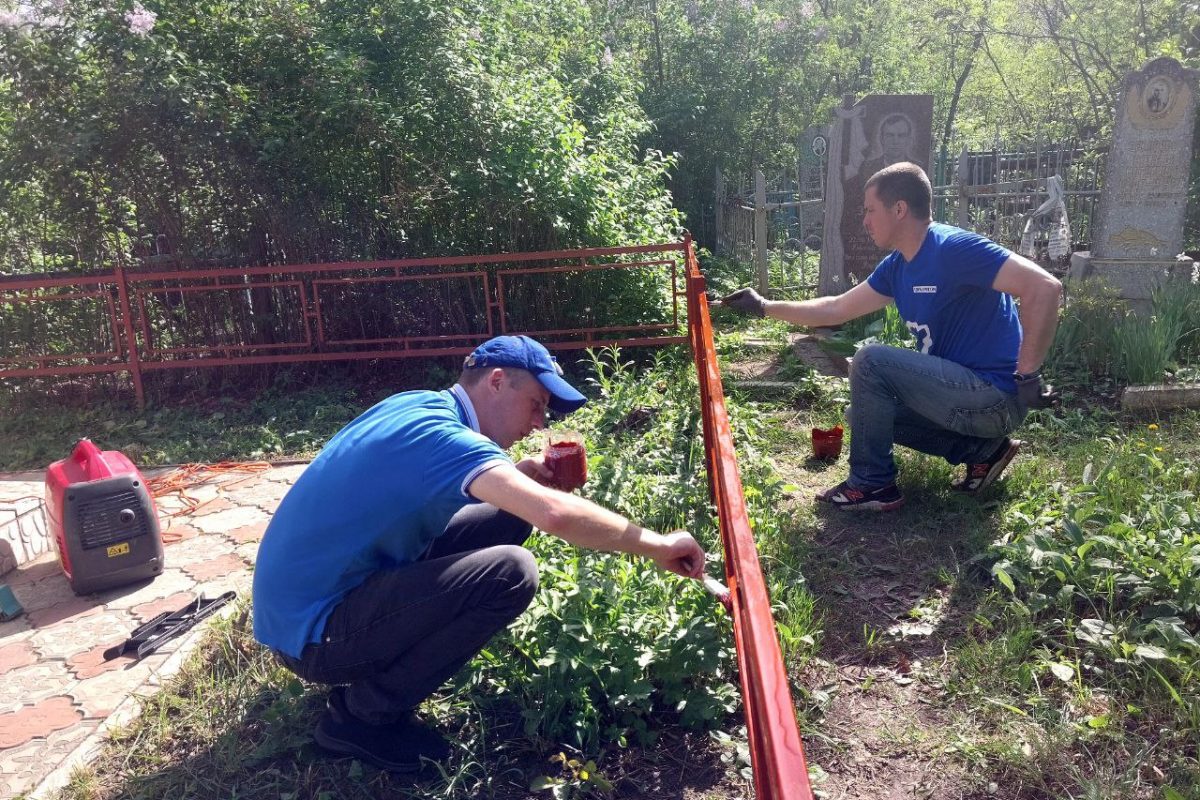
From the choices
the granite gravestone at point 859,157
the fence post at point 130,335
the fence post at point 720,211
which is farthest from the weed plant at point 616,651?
the fence post at point 720,211

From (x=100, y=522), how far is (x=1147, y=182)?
8720 millimetres

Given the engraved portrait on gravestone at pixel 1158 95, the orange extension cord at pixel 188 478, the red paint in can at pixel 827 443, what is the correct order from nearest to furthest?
the red paint in can at pixel 827 443 → the orange extension cord at pixel 188 478 → the engraved portrait on gravestone at pixel 1158 95

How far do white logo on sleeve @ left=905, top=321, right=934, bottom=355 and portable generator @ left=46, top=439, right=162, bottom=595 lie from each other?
3.69 metres

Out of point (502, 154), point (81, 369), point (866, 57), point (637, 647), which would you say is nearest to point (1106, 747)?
point (637, 647)

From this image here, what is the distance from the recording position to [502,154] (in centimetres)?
735

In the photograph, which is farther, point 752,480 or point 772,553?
point 752,480

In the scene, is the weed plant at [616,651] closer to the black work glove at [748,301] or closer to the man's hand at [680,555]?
the man's hand at [680,555]

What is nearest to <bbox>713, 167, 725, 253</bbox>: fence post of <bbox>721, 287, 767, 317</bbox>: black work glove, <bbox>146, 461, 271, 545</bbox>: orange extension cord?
<bbox>146, 461, 271, 545</bbox>: orange extension cord

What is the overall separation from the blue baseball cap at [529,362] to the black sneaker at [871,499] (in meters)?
2.05

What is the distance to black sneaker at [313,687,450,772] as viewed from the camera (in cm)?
251

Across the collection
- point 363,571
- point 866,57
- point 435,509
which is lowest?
point 363,571

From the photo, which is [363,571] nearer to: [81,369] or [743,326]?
[81,369]

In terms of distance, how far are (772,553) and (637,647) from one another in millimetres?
1076

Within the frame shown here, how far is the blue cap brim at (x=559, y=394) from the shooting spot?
2414 millimetres
